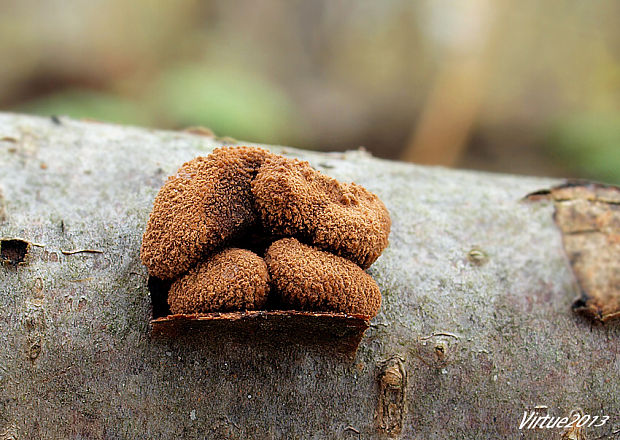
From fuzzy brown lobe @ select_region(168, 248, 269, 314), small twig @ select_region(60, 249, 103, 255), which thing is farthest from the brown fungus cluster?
small twig @ select_region(60, 249, 103, 255)

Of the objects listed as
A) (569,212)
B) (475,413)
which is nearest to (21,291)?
(475,413)

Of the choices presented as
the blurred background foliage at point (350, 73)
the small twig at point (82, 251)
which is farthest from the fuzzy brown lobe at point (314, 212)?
the blurred background foliage at point (350, 73)

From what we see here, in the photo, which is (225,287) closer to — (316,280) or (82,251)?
(316,280)

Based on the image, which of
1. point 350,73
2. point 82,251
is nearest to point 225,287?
point 82,251

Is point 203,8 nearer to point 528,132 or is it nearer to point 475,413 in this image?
point 528,132

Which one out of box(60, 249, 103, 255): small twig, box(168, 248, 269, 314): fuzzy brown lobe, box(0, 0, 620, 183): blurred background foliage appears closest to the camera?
box(168, 248, 269, 314): fuzzy brown lobe

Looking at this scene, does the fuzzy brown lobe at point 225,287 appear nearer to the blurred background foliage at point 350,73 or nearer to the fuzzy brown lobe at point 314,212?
the fuzzy brown lobe at point 314,212

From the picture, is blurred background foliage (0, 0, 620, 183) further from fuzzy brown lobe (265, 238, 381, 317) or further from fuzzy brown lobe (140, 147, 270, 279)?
fuzzy brown lobe (265, 238, 381, 317)
